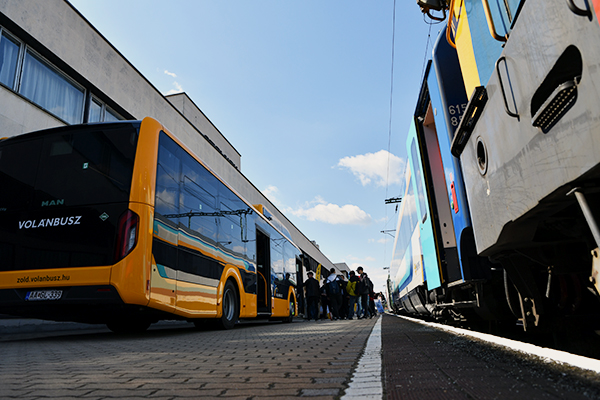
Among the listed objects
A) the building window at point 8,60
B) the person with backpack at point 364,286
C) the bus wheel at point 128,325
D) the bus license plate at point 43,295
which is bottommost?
the bus wheel at point 128,325

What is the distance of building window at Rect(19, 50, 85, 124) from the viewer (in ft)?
37.5

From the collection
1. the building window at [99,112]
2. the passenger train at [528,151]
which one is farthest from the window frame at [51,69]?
the passenger train at [528,151]

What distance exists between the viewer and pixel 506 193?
235 cm

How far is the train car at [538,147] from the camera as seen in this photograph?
1.61m

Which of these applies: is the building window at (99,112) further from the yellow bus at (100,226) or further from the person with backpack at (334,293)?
the person with backpack at (334,293)

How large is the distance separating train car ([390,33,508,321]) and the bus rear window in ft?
13.8

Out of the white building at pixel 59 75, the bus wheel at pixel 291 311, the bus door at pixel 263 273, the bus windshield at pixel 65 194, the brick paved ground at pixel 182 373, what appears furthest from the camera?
the bus wheel at pixel 291 311

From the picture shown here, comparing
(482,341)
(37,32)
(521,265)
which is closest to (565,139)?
(521,265)

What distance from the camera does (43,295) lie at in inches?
222

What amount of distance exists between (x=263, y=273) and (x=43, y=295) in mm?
6654

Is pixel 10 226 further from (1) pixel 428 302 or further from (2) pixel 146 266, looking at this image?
(1) pixel 428 302

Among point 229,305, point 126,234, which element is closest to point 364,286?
point 229,305

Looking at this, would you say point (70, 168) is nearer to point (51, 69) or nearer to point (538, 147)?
point (538, 147)

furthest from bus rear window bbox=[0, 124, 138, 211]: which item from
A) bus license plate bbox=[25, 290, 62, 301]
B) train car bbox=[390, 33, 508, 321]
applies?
train car bbox=[390, 33, 508, 321]
